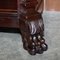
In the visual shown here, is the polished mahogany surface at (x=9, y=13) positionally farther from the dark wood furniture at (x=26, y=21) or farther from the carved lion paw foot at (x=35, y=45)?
the carved lion paw foot at (x=35, y=45)

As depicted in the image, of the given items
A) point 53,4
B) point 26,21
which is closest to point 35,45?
point 26,21

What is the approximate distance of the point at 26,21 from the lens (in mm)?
1324

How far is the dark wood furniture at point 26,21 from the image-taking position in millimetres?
1305

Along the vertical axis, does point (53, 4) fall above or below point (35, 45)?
above

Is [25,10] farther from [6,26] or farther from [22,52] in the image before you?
[22,52]

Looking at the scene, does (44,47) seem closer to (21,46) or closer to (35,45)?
(35,45)

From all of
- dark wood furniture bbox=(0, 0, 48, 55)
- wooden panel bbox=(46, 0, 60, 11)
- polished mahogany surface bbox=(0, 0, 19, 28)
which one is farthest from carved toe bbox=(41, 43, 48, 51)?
wooden panel bbox=(46, 0, 60, 11)

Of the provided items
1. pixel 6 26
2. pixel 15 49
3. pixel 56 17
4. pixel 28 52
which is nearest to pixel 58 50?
pixel 28 52

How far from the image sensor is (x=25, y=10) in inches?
57.1

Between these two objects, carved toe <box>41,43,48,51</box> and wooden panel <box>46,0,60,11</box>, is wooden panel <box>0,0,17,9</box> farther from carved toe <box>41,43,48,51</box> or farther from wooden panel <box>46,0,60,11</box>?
wooden panel <box>46,0,60,11</box>

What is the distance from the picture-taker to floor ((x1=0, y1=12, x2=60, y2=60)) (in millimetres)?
1293

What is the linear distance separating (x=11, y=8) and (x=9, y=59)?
1.54 ft

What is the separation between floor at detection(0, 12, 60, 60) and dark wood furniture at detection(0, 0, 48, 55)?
0.17 feet

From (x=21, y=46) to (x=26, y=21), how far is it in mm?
253
